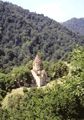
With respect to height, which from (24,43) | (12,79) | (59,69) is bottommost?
(12,79)

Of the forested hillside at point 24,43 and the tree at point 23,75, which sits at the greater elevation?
the forested hillside at point 24,43

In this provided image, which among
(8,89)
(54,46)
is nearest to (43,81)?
(8,89)

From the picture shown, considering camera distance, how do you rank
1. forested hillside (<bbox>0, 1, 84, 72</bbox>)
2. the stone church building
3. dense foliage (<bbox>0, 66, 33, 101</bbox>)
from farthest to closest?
forested hillside (<bbox>0, 1, 84, 72</bbox>), the stone church building, dense foliage (<bbox>0, 66, 33, 101</bbox>)

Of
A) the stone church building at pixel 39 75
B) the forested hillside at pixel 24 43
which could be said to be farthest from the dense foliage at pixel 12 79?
the forested hillside at pixel 24 43

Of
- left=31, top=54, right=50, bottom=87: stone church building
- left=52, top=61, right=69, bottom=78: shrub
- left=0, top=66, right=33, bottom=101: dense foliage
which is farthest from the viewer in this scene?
left=52, top=61, right=69, bottom=78: shrub

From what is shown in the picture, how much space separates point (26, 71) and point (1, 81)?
5250 millimetres

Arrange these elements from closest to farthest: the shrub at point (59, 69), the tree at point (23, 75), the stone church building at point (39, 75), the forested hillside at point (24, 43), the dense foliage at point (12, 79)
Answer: the dense foliage at point (12, 79) → the tree at point (23, 75) → the stone church building at point (39, 75) → the shrub at point (59, 69) → the forested hillside at point (24, 43)

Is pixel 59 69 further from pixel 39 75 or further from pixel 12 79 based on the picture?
pixel 12 79

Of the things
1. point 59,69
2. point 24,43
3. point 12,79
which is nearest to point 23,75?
point 12,79

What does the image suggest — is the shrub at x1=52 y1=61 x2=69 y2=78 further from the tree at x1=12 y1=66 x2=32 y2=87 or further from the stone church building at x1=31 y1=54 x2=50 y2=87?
the tree at x1=12 y1=66 x2=32 y2=87

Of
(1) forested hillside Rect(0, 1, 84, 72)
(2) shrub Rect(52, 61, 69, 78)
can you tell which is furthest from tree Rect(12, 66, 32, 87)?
(1) forested hillside Rect(0, 1, 84, 72)

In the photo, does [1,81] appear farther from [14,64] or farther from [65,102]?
[14,64]

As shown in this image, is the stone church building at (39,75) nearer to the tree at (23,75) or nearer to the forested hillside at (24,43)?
Answer: the tree at (23,75)

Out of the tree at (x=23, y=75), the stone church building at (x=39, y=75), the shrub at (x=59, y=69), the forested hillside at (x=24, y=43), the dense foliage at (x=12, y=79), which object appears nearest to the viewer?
the dense foliage at (x=12, y=79)
